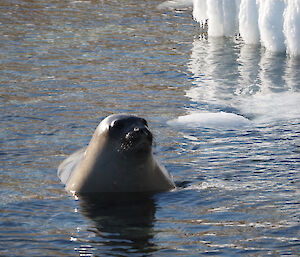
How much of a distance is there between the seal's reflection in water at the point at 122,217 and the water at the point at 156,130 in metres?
0.02

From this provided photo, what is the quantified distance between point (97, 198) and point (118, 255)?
1307mm

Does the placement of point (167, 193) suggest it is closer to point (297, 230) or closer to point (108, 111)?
point (297, 230)

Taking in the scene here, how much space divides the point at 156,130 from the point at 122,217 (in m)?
3.08

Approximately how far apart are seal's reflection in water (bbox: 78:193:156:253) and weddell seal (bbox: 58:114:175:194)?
0.32ft

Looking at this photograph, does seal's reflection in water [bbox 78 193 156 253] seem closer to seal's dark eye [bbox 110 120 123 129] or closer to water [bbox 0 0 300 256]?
water [bbox 0 0 300 256]

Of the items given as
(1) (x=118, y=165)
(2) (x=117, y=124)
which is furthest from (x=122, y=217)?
(2) (x=117, y=124)

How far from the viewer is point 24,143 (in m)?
8.73

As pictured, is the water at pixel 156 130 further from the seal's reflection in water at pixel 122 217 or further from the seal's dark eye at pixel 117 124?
the seal's dark eye at pixel 117 124

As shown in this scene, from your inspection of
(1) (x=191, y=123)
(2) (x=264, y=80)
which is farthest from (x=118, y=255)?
(2) (x=264, y=80)

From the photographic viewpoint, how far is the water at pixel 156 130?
6.10 metres

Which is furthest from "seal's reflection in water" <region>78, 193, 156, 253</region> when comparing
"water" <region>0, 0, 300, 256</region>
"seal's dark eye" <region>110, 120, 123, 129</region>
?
"seal's dark eye" <region>110, 120, 123, 129</region>

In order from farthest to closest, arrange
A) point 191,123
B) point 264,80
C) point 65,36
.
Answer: point 65,36, point 264,80, point 191,123

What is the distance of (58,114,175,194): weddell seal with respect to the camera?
6.97 m

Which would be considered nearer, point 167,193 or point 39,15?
point 167,193
